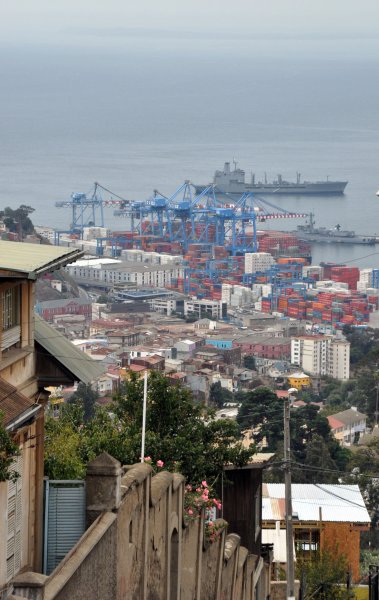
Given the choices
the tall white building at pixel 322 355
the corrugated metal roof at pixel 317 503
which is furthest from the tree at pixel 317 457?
the tall white building at pixel 322 355

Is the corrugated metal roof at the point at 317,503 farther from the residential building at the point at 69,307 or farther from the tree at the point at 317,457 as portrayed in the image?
the residential building at the point at 69,307

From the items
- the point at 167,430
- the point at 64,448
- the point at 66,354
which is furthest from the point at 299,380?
the point at 66,354

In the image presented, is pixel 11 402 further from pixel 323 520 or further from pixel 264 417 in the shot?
pixel 264 417

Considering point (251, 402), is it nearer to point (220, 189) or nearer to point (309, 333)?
point (309, 333)

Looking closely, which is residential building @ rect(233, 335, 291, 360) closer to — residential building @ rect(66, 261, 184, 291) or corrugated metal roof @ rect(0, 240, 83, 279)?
residential building @ rect(66, 261, 184, 291)

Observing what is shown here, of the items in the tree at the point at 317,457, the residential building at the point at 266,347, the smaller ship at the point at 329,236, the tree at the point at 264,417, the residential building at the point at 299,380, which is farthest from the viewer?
the smaller ship at the point at 329,236

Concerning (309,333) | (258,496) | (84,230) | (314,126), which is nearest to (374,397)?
(309,333)

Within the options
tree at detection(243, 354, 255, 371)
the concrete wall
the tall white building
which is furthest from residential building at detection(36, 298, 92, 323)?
the concrete wall
